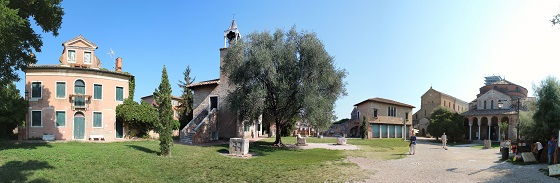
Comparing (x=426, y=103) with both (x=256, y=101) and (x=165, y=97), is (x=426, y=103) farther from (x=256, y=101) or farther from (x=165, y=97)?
(x=165, y=97)

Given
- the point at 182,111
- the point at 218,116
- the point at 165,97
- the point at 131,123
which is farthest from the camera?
the point at 182,111

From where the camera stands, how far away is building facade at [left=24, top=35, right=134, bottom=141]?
28.0 metres

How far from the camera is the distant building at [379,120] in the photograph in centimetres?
5175

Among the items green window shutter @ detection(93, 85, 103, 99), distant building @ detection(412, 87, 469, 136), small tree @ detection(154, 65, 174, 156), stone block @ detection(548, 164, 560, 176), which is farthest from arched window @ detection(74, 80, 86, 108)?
distant building @ detection(412, 87, 469, 136)

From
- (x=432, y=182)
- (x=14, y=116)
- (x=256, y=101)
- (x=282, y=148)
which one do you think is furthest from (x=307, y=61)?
(x=14, y=116)

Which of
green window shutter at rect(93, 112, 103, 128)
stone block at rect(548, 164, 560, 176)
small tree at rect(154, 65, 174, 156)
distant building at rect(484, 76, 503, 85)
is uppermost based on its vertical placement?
distant building at rect(484, 76, 503, 85)

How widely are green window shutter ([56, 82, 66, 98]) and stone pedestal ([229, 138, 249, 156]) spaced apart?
17369 millimetres

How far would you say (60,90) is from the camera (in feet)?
93.8

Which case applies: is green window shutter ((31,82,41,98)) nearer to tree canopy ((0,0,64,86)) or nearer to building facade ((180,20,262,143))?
tree canopy ((0,0,64,86))

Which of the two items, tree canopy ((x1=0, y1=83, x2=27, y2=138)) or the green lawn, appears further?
tree canopy ((x1=0, y1=83, x2=27, y2=138))

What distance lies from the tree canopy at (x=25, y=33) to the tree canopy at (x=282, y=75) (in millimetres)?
12324

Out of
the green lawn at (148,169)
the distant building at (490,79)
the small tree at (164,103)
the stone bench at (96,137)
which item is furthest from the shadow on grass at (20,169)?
the distant building at (490,79)

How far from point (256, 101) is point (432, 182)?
15041mm

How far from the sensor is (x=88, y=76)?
2933 cm
